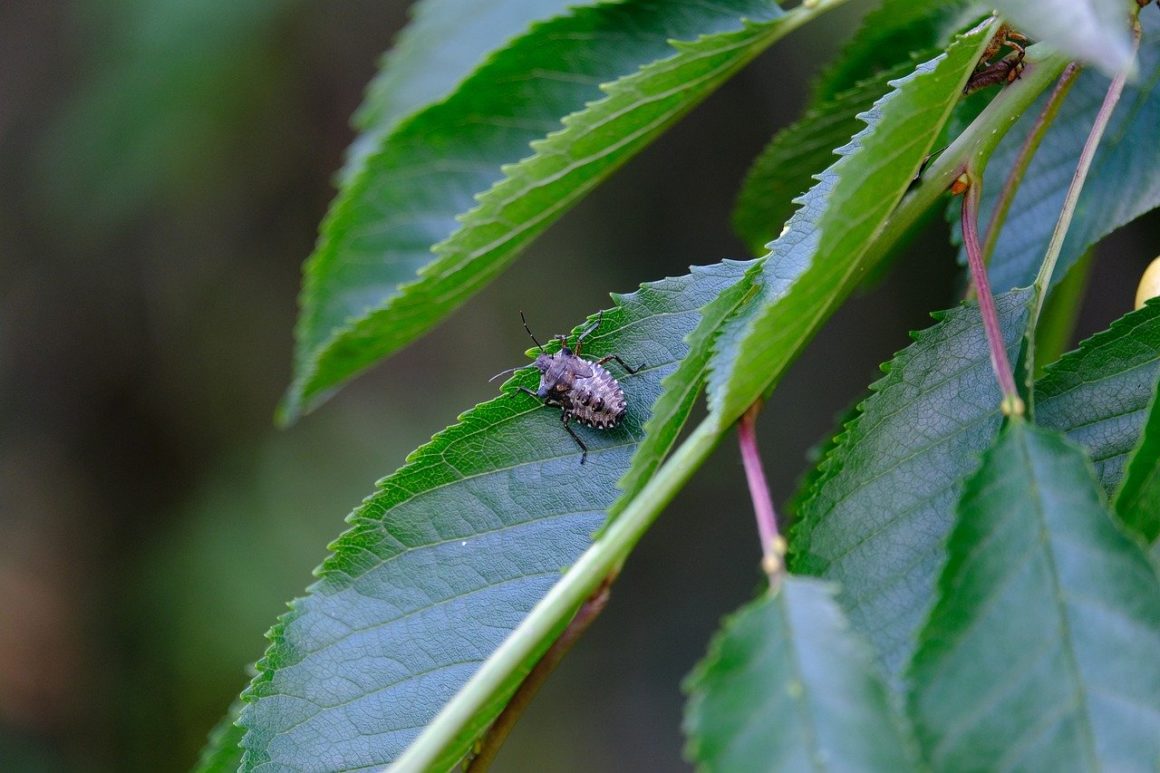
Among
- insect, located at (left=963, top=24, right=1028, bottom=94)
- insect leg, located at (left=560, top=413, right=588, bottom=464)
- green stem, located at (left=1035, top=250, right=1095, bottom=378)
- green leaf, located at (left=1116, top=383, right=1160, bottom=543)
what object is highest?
insect, located at (left=963, top=24, right=1028, bottom=94)

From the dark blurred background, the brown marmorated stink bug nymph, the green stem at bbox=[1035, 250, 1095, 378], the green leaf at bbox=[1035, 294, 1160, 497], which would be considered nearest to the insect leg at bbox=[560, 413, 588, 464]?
the brown marmorated stink bug nymph

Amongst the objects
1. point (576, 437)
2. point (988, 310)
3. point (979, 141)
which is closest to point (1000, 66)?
point (979, 141)

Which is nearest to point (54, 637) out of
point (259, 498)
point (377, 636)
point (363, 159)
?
point (259, 498)

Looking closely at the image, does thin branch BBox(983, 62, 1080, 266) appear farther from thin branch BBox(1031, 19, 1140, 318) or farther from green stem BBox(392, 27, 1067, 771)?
green stem BBox(392, 27, 1067, 771)

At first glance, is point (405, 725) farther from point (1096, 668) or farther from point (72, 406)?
point (72, 406)

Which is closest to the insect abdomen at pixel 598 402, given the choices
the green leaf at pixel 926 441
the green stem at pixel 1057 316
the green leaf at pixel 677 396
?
the green leaf at pixel 677 396

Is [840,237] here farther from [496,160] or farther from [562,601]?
[496,160]
